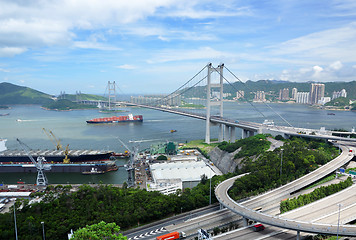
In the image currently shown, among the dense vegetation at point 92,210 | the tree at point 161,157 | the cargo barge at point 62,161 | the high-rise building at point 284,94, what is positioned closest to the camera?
the dense vegetation at point 92,210

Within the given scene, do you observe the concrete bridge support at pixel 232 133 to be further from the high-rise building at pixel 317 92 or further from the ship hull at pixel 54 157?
the high-rise building at pixel 317 92

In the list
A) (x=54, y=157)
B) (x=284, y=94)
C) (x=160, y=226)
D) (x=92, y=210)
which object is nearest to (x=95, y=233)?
(x=160, y=226)

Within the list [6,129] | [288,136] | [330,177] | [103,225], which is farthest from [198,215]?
[6,129]

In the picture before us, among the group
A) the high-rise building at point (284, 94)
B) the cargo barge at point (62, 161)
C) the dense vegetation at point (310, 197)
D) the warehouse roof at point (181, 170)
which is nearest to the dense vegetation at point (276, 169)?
the dense vegetation at point (310, 197)

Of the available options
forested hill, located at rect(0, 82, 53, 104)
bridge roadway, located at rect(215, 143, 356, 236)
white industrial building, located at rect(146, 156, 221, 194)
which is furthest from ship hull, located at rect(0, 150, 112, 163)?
forested hill, located at rect(0, 82, 53, 104)

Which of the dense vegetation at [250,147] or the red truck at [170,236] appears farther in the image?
the dense vegetation at [250,147]

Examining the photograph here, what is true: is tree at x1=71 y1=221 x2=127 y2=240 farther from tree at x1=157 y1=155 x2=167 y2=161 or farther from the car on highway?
tree at x1=157 y1=155 x2=167 y2=161

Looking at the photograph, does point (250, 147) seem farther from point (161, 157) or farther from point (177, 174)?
point (161, 157)

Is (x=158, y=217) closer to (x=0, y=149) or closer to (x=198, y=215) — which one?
(x=198, y=215)
